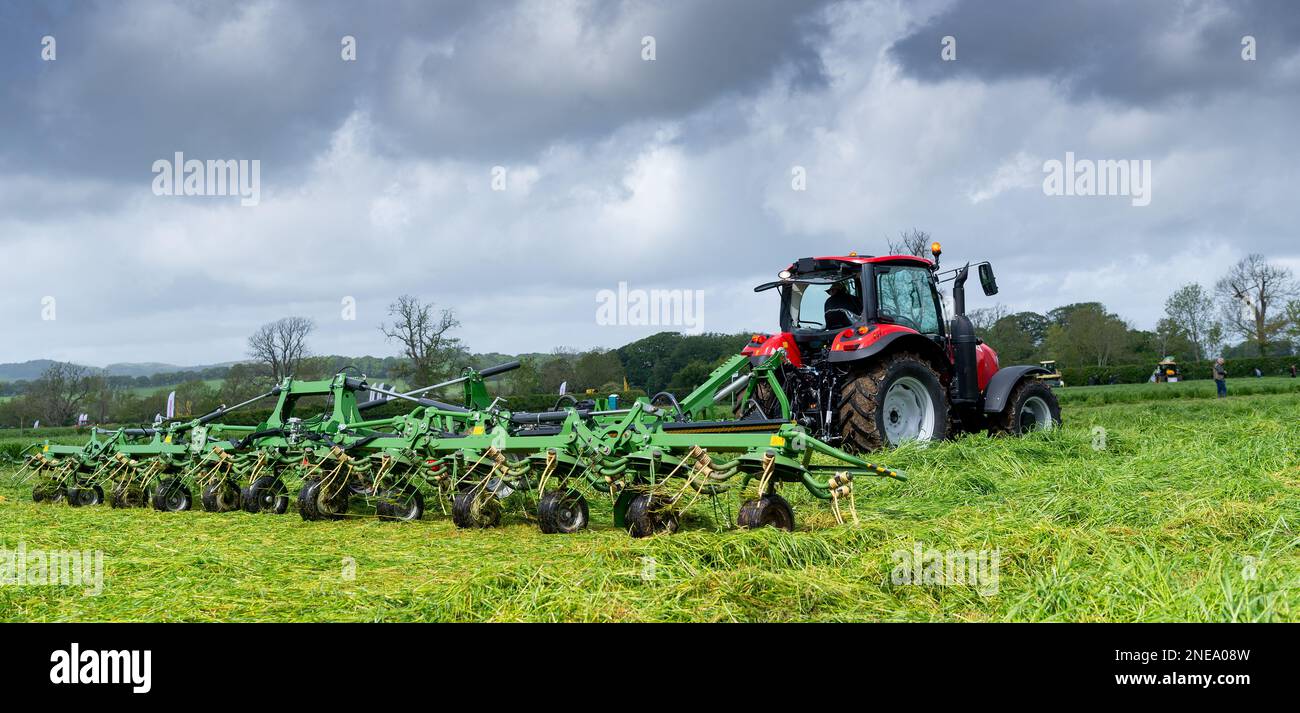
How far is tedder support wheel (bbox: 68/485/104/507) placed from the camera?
871cm

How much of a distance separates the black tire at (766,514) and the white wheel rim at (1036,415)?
19.3ft

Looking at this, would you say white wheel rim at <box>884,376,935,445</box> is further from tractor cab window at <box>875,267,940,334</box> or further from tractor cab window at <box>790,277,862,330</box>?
tractor cab window at <box>790,277,862,330</box>

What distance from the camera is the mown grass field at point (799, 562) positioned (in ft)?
10.4

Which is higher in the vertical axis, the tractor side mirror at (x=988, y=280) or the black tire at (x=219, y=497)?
the tractor side mirror at (x=988, y=280)

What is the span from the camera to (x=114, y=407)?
29.1m

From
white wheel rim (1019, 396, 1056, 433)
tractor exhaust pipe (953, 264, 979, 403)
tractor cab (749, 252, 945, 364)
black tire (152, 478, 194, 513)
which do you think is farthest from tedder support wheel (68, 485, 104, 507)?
white wheel rim (1019, 396, 1056, 433)

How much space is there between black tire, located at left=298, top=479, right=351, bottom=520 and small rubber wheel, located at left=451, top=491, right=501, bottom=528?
134 cm

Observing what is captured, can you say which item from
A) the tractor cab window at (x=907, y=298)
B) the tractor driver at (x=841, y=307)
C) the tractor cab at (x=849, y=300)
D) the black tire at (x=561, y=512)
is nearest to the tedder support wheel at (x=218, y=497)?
the black tire at (x=561, y=512)

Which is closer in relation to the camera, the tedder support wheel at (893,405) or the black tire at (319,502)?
the black tire at (319,502)

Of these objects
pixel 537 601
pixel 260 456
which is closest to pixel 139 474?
pixel 260 456

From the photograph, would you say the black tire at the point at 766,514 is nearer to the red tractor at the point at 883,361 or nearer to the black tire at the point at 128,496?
the red tractor at the point at 883,361

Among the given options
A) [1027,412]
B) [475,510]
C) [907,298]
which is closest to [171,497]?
[475,510]
